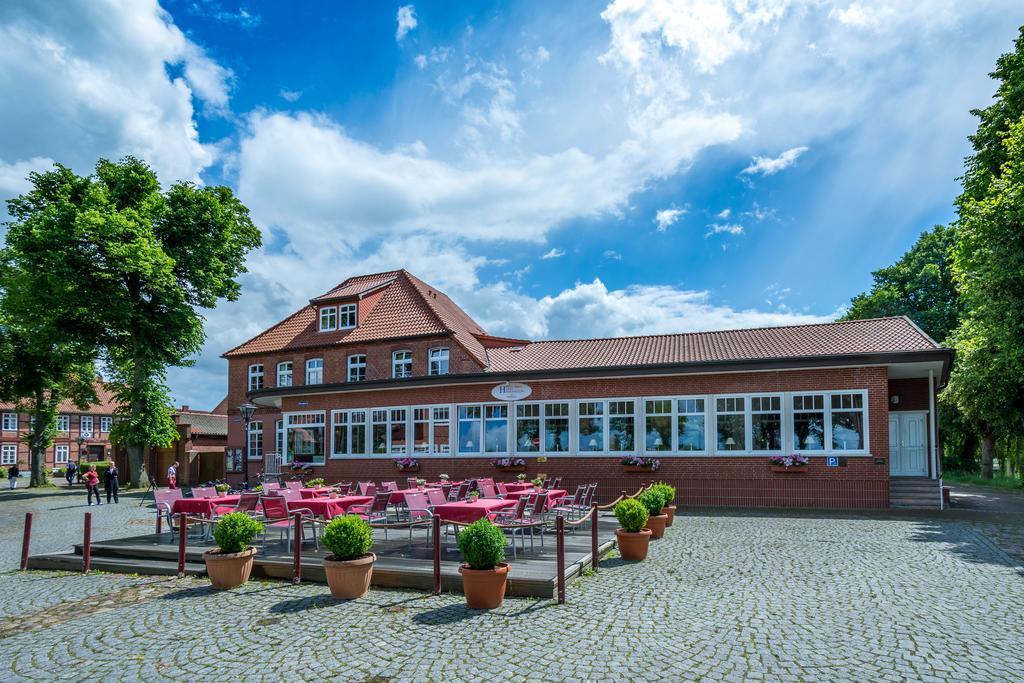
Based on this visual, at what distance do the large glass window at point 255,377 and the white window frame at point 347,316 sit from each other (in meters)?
6.02

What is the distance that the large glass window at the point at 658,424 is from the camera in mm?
20062

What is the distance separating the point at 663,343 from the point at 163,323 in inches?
913

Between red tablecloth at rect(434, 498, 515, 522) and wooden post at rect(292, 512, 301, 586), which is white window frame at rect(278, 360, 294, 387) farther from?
wooden post at rect(292, 512, 301, 586)

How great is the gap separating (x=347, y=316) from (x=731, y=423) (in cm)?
2069

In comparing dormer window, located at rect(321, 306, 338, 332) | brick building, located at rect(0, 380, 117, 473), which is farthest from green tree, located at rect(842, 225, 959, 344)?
brick building, located at rect(0, 380, 117, 473)

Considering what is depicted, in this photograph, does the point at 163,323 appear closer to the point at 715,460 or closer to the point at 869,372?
the point at 715,460

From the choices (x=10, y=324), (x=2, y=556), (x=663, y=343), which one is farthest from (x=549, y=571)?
(x=10, y=324)

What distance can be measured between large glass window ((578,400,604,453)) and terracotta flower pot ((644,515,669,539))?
26.2 feet

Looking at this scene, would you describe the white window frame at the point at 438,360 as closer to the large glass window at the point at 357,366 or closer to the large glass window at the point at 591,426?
the large glass window at the point at 357,366

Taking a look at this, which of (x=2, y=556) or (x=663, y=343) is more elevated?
(x=663, y=343)

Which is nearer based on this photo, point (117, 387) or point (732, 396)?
point (732, 396)

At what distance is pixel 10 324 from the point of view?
1351 inches

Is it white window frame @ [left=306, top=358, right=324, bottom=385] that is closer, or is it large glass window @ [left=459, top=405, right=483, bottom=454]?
large glass window @ [left=459, top=405, right=483, bottom=454]

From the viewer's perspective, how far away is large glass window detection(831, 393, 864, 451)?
59.3 ft
